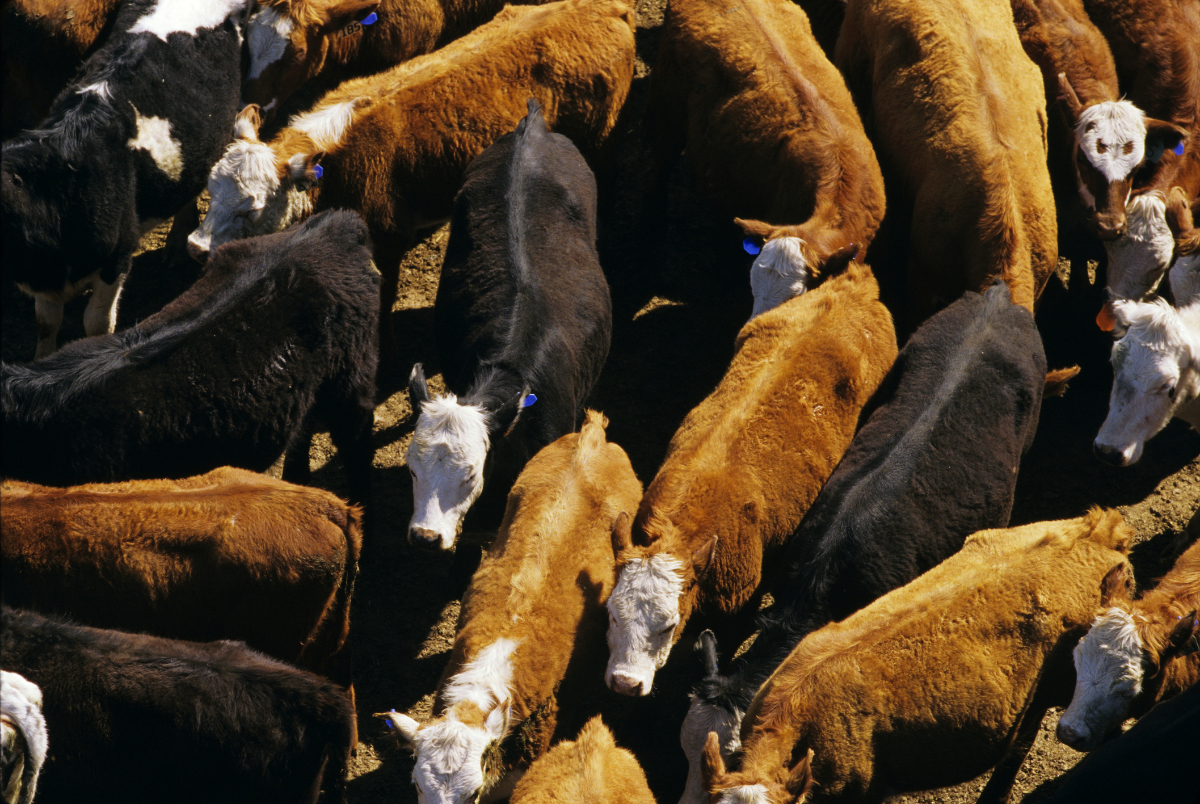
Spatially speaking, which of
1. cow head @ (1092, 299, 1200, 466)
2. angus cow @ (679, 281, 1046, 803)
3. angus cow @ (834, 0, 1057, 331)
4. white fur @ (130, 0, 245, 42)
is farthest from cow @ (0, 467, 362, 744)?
cow head @ (1092, 299, 1200, 466)

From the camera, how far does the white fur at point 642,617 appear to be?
498 centimetres

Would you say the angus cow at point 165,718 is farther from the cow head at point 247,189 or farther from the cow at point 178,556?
the cow head at point 247,189

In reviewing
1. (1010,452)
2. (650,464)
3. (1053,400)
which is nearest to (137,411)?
(650,464)

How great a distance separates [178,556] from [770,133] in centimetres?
516

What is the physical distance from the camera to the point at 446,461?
18.8ft

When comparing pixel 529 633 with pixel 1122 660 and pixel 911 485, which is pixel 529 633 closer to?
pixel 911 485

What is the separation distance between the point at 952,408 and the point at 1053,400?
257cm

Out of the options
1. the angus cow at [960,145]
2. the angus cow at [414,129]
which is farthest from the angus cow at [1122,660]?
the angus cow at [414,129]

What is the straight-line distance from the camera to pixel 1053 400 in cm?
795

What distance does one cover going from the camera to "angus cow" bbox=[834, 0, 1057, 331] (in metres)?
Result: 7.04

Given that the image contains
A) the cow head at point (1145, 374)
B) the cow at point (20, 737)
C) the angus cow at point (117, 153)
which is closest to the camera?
the cow at point (20, 737)

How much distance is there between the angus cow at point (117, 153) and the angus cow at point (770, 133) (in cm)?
357

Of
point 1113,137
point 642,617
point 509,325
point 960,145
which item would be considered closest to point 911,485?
point 642,617

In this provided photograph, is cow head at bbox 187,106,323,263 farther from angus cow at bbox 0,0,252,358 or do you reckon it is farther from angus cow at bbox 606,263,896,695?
angus cow at bbox 606,263,896,695
